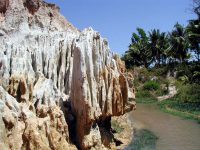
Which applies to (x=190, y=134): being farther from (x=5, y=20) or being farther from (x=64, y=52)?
(x=5, y=20)

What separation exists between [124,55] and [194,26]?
16.7 metres

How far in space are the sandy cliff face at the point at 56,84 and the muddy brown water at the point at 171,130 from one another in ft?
9.44

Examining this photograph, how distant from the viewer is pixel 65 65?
35.3ft

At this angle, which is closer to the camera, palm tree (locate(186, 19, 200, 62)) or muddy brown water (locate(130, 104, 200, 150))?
muddy brown water (locate(130, 104, 200, 150))

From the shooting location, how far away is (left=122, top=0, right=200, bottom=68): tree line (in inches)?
1757

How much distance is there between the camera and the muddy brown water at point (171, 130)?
1345 centimetres

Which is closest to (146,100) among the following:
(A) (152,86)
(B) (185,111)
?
(A) (152,86)

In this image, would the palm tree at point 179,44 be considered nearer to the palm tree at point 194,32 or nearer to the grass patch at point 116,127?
the palm tree at point 194,32

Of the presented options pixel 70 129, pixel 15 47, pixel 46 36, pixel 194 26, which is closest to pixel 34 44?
pixel 46 36

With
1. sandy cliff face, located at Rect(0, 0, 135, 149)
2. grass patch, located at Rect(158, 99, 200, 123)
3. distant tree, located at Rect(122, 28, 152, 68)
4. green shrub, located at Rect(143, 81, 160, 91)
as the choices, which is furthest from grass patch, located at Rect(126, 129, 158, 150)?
distant tree, located at Rect(122, 28, 152, 68)

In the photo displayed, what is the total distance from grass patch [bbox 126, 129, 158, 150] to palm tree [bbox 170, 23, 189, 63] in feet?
93.8

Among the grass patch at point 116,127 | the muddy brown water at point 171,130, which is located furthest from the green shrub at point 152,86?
the grass patch at point 116,127

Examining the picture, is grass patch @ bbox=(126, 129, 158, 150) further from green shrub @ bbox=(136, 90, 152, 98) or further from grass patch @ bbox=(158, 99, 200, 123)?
green shrub @ bbox=(136, 90, 152, 98)

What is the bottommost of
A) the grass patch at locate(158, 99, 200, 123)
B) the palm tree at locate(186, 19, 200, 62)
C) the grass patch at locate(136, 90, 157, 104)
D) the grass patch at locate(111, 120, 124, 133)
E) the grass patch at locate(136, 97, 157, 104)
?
the grass patch at locate(111, 120, 124, 133)
